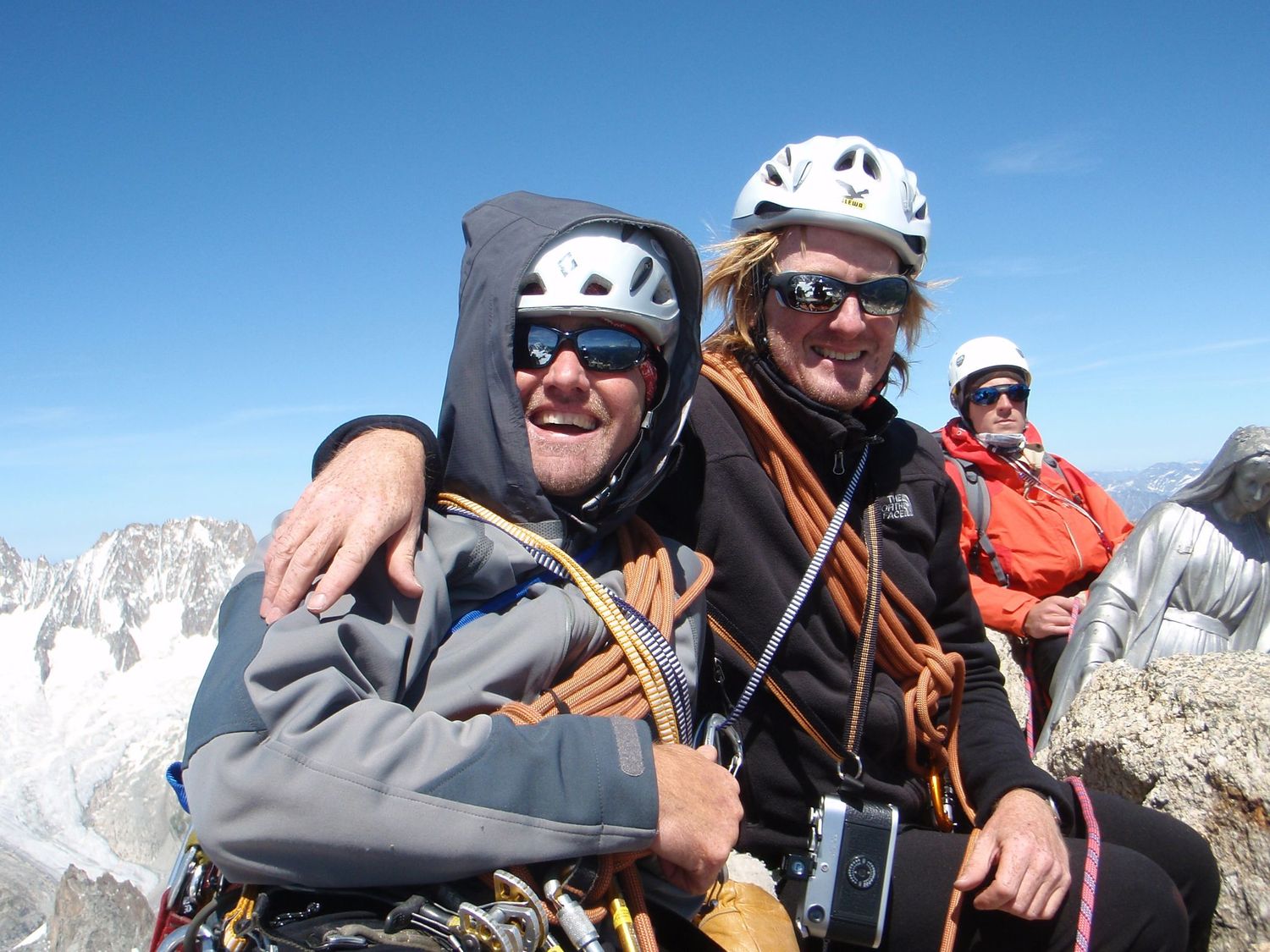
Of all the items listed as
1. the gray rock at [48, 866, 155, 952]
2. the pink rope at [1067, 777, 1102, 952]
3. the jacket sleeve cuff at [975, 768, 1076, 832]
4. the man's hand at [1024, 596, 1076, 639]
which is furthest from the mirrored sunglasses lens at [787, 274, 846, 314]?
the gray rock at [48, 866, 155, 952]

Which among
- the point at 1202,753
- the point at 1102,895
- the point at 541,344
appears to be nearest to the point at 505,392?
the point at 541,344

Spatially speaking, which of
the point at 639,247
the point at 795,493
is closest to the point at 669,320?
the point at 639,247

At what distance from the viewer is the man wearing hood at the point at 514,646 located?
1.76 metres

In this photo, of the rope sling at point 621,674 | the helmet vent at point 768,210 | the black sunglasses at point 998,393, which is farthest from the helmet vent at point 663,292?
the black sunglasses at point 998,393

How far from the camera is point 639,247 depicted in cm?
275

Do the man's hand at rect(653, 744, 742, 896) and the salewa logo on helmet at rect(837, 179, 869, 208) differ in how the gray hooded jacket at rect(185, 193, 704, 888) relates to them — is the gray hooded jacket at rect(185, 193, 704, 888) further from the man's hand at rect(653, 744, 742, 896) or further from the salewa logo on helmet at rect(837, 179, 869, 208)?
the salewa logo on helmet at rect(837, 179, 869, 208)

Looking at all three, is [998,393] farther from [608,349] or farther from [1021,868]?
[608,349]

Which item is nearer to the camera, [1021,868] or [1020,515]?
[1021,868]

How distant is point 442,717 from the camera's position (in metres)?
2.01

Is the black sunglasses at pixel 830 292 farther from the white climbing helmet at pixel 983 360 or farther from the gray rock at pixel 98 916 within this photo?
the gray rock at pixel 98 916

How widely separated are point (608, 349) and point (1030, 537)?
17.8 feet

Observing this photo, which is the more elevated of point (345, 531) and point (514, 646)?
point (345, 531)

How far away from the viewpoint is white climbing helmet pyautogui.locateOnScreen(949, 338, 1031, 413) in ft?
24.5

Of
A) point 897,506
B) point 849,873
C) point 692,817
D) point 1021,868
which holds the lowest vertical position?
point 849,873
